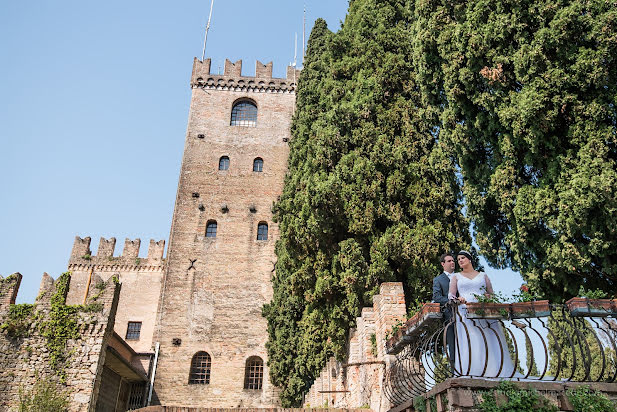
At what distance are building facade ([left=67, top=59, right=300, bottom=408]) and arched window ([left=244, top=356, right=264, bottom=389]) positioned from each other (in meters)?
0.04

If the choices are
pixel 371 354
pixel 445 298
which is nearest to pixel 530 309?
pixel 445 298

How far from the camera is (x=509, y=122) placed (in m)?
8.26

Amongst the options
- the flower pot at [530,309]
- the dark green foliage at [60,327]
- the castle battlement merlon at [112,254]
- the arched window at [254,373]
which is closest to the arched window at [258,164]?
the castle battlement merlon at [112,254]

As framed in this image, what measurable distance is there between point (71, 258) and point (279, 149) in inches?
490

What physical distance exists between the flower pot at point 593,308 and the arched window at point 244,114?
21.7m

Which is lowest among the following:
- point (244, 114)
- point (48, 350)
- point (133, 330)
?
point (48, 350)

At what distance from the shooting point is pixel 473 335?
5.29 metres

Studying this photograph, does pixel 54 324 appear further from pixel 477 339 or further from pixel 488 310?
pixel 488 310

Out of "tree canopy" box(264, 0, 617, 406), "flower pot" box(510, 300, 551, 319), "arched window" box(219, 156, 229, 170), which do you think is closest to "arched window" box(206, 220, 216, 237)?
"arched window" box(219, 156, 229, 170)

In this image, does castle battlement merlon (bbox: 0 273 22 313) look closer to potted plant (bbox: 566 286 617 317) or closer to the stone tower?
the stone tower

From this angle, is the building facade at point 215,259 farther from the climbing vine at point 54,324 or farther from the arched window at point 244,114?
the climbing vine at point 54,324

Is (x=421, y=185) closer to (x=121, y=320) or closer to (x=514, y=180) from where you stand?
(x=514, y=180)

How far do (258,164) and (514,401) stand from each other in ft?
67.2

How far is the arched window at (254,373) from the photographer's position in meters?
19.7
